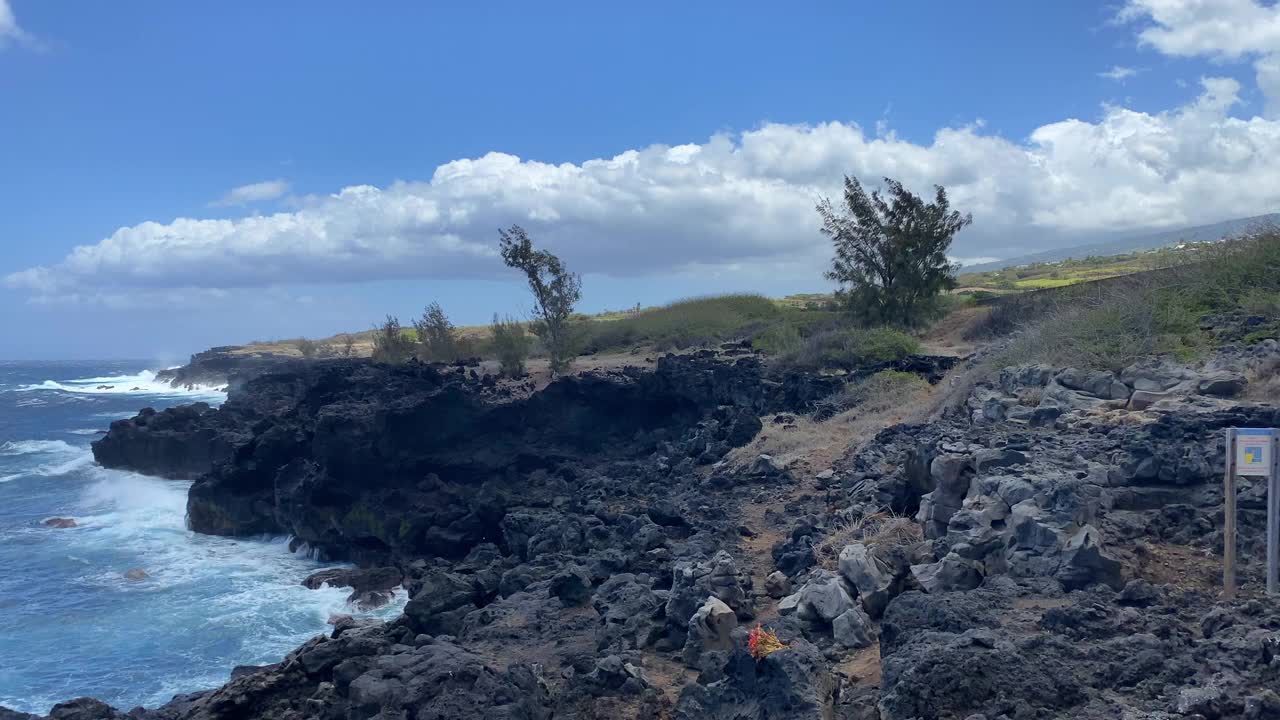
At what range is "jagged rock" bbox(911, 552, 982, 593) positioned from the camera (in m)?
7.54

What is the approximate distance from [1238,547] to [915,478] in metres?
4.05

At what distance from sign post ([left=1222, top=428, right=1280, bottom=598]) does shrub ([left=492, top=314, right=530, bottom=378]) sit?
2386 cm

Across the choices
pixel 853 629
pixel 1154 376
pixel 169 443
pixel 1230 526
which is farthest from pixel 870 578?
pixel 169 443

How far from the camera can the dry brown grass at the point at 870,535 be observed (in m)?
9.67

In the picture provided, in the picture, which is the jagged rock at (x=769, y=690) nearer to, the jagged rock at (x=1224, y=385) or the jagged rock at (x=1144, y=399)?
the jagged rock at (x=1144, y=399)

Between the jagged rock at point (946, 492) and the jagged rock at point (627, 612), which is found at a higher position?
the jagged rock at point (946, 492)

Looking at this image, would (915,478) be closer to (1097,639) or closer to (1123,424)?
(1123,424)

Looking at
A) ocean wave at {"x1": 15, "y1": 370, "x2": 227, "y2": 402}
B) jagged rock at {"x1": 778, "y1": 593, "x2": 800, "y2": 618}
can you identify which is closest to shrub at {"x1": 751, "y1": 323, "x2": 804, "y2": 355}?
jagged rock at {"x1": 778, "y1": 593, "x2": 800, "y2": 618}

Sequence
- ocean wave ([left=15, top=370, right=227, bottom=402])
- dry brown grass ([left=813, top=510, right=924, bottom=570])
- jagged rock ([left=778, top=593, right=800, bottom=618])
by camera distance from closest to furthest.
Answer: jagged rock ([left=778, top=593, right=800, bottom=618]) → dry brown grass ([left=813, top=510, right=924, bottom=570]) → ocean wave ([left=15, top=370, right=227, bottom=402])

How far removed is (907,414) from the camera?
1697 cm

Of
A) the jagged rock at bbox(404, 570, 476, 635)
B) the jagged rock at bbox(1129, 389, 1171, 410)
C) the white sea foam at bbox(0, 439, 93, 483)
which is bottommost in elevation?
the white sea foam at bbox(0, 439, 93, 483)

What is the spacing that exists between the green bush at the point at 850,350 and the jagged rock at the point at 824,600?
15531 mm

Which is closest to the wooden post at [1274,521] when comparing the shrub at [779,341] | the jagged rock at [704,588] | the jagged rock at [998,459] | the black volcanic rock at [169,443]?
the jagged rock at [998,459]

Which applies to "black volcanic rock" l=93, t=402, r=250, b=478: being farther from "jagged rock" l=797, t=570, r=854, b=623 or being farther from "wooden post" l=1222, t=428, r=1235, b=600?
"wooden post" l=1222, t=428, r=1235, b=600
